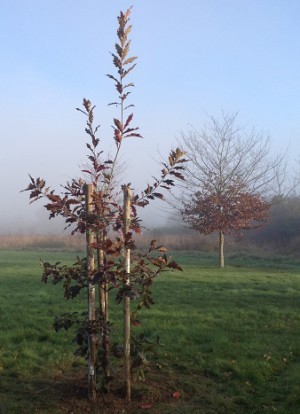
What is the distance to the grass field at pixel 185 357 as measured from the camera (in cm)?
443

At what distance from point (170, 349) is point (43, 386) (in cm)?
208

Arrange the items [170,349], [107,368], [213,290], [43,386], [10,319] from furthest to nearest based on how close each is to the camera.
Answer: [213,290]
[10,319]
[170,349]
[43,386]
[107,368]

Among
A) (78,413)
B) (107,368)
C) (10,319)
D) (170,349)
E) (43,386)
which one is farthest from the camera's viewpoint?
(10,319)

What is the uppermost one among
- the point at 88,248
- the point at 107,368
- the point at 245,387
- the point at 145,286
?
the point at 88,248

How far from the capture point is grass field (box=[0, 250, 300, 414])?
4.43 m

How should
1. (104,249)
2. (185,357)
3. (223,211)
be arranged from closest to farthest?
1. (104,249)
2. (185,357)
3. (223,211)

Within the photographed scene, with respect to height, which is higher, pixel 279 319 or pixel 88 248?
pixel 88 248

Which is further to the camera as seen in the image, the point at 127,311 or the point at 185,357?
the point at 185,357

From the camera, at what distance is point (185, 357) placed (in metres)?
6.05

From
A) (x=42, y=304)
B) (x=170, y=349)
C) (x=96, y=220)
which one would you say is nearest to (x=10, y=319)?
(x=42, y=304)

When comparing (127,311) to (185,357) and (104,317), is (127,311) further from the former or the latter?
(185,357)

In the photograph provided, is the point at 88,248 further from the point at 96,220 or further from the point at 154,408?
the point at 154,408

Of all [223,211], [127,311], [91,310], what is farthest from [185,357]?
[223,211]

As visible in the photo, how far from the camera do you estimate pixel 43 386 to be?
4785mm
